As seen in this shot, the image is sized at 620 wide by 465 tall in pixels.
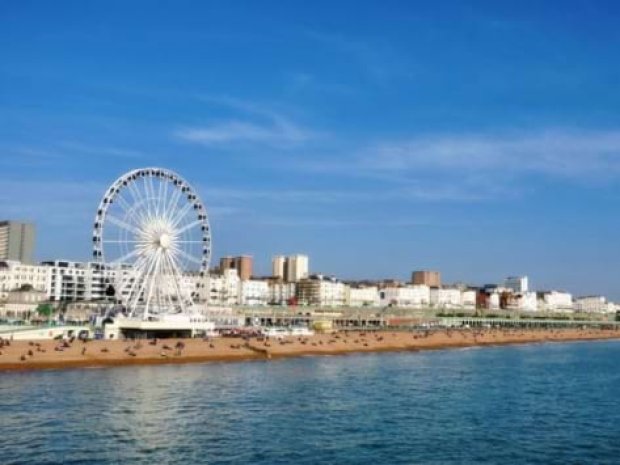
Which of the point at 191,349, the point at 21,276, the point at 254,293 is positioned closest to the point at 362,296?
the point at 254,293

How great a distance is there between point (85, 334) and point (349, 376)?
998 inches

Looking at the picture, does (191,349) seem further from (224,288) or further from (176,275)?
(224,288)

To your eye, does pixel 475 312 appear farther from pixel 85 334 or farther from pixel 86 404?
pixel 86 404

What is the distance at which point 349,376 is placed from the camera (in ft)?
163

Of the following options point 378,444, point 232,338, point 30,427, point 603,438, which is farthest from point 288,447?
point 232,338

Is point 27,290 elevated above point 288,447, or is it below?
above

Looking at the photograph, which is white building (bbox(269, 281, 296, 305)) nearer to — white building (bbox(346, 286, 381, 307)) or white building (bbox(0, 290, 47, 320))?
white building (bbox(346, 286, 381, 307))

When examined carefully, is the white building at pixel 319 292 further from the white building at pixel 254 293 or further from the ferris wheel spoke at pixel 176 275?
the ferris wheel spoke at pixel 176 275

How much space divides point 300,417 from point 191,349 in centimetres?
2996

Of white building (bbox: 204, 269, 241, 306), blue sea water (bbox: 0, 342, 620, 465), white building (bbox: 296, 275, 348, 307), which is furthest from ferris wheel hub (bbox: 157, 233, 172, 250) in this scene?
white building (bbox: 296, 275, 348, 307)

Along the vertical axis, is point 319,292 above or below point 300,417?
above

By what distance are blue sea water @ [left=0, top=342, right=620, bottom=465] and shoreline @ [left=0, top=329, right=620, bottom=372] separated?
3.24 metres

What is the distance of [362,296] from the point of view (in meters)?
190

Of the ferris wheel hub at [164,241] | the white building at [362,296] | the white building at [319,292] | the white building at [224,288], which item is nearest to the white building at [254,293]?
the white building at [224,288]
